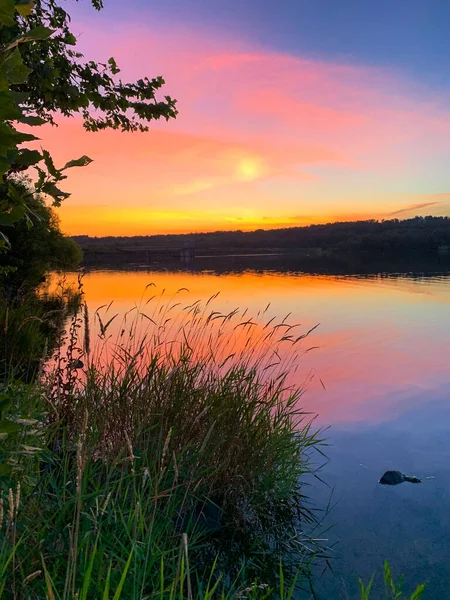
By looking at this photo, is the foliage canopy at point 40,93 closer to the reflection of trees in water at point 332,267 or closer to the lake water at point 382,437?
the lake water at point 382,437

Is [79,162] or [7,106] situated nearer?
[7,106]

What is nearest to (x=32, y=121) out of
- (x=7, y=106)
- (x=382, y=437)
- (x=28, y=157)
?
(x=28, y=157)

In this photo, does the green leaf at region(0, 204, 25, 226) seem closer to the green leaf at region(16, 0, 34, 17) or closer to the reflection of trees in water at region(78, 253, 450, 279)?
the green leaf at region(16, 0, 34, 17)

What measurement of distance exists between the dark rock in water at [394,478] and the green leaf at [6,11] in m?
7.40

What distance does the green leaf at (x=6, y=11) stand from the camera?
65.7 inches

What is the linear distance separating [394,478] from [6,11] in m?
7.53

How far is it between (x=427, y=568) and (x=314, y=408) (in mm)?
6342

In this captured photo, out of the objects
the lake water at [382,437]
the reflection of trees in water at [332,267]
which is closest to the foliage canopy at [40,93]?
the lake water at [382,437]

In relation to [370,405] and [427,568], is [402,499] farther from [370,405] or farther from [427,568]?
[370,405]

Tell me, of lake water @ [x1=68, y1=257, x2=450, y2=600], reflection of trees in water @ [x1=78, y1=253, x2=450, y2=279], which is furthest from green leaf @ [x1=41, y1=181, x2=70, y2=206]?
reflection of trees in water @ [x1=78, y1=253, x2=450, y2=279]

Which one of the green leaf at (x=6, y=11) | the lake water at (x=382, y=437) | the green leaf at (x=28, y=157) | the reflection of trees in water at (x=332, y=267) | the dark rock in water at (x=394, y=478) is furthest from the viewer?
the reflection of trees in water at (x=332, y=267)

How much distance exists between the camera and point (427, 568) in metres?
5.16

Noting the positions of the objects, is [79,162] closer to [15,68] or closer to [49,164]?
[49,164]

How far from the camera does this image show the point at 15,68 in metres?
1.86
